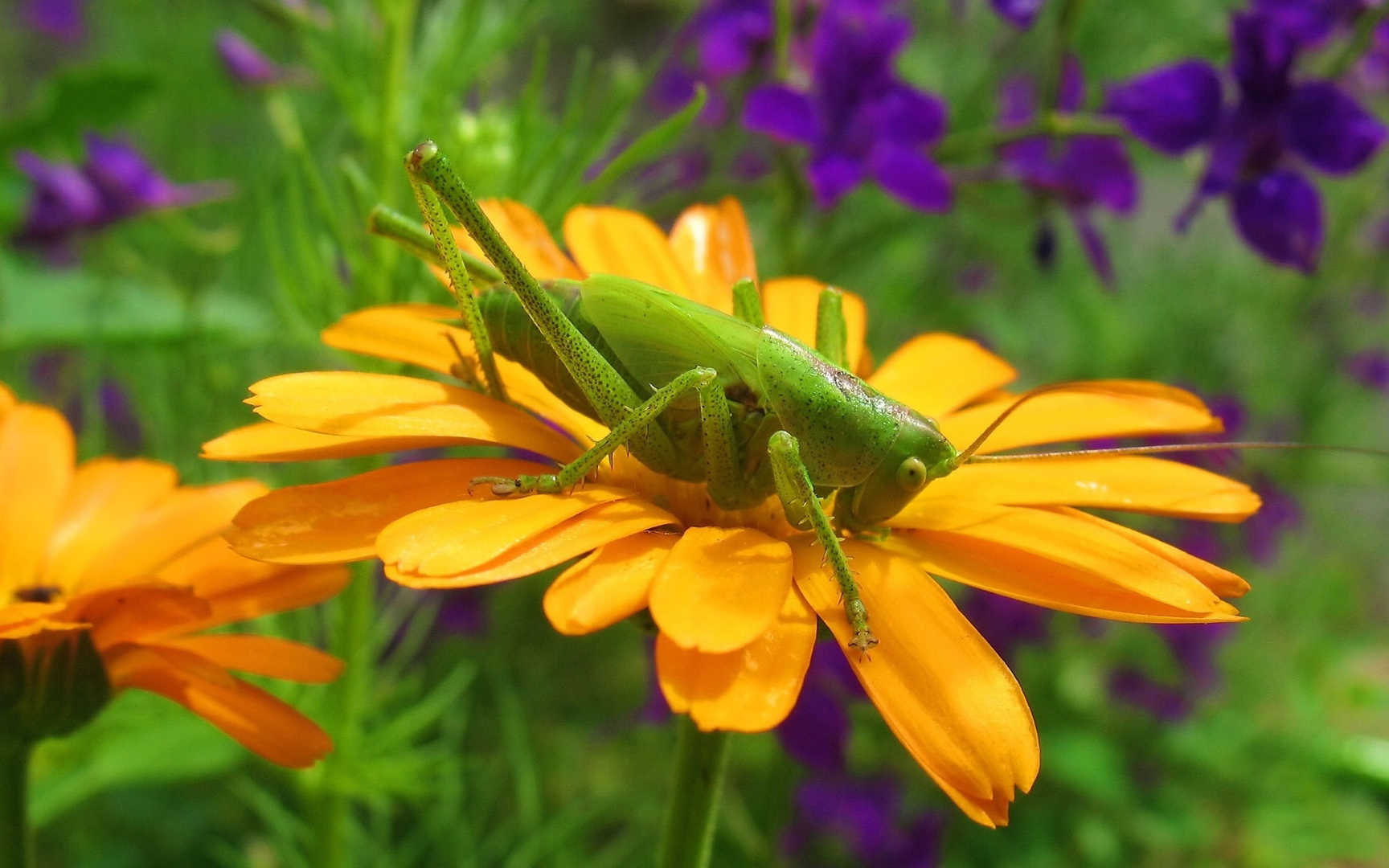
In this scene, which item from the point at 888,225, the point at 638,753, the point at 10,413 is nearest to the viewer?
the point at 10,413

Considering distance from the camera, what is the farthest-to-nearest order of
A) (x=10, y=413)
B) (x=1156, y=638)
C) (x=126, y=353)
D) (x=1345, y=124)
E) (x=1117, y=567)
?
(x=1156, y=638)
(x=126, y=353)
(x=1345, y=124)
(x=10, y=413)
(x=1117, y=567)

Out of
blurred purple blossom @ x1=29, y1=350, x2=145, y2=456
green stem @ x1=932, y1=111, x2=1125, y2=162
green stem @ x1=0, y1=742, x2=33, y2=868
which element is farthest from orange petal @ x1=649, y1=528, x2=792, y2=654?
blurred purple blossom @ x1=29, y1=350, x2=145, y2=456

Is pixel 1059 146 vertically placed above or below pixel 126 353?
above

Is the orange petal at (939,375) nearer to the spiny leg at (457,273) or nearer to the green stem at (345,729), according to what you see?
the spiny leg at (457,273)

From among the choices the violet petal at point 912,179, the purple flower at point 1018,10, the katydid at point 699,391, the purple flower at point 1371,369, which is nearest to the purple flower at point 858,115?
the violet petal at point 912,179

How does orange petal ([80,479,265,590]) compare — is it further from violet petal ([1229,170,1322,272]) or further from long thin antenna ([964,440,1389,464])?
violet petal ([1229,170,1322,272])

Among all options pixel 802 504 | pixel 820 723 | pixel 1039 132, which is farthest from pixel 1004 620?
pixel 802 504

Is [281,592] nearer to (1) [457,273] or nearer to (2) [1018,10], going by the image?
(1) [457,273]

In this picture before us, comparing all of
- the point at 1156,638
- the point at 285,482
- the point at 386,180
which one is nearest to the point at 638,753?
the point at 285,482

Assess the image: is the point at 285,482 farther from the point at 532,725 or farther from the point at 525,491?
the point at 525,491
